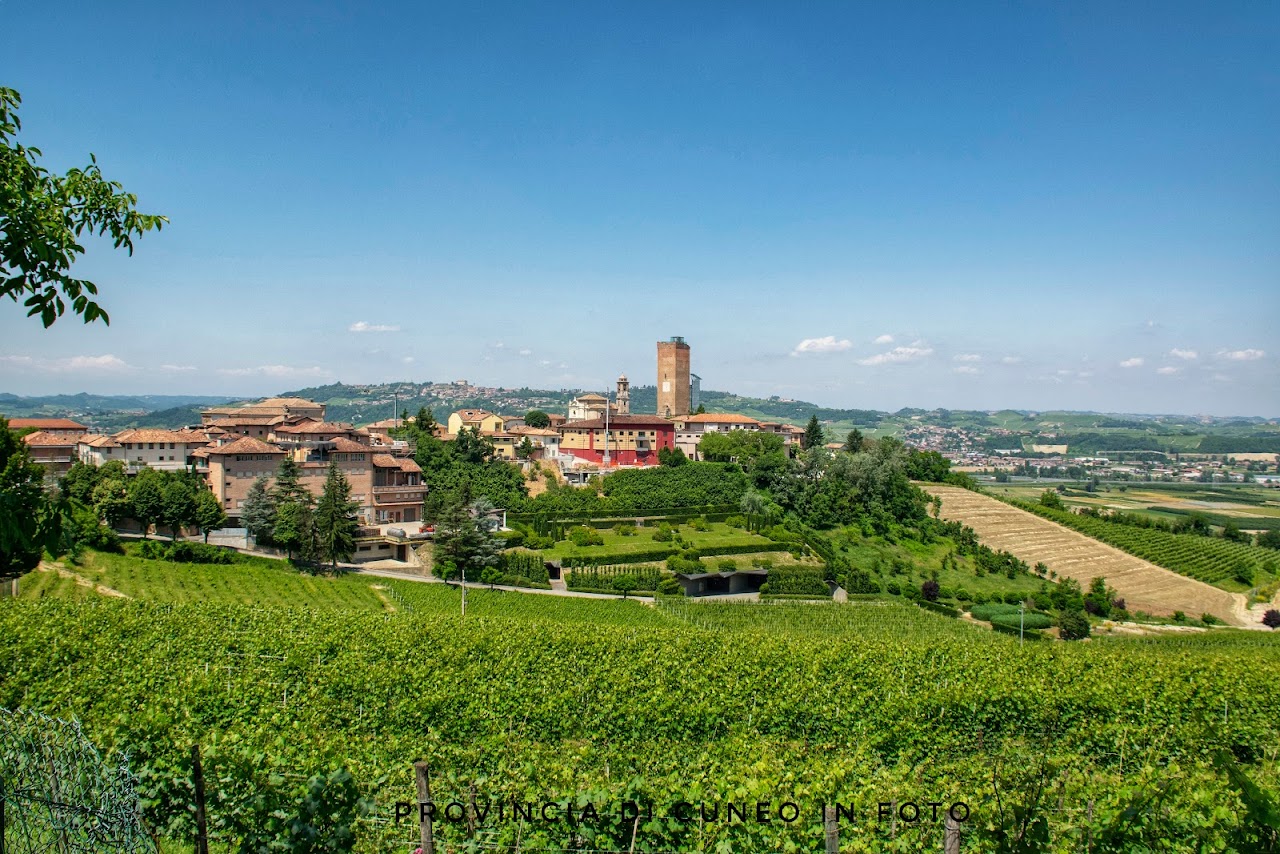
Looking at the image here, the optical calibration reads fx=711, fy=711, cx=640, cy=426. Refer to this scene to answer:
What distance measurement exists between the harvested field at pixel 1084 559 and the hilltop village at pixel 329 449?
17.9 metres

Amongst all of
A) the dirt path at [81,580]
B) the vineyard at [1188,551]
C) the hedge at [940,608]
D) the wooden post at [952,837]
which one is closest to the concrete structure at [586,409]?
the hedge at [940,608]

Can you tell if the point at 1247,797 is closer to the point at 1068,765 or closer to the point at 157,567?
the point at 1068,765

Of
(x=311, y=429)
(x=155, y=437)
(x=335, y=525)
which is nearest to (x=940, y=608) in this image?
(x=335, y=525)

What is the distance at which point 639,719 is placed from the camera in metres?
15.8

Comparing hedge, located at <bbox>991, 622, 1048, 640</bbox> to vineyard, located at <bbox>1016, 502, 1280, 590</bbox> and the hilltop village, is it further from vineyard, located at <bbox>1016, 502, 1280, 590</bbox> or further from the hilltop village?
the hilltop village

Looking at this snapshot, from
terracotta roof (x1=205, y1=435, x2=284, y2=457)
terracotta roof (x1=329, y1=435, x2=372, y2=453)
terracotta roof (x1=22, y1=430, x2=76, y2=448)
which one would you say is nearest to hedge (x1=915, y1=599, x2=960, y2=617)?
terracotta roof (x1=329, y1=435, x2=372, y2=453)

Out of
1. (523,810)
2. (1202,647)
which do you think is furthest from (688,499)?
(523,810)

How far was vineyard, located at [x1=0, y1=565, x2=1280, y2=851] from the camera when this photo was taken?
9.06 meters

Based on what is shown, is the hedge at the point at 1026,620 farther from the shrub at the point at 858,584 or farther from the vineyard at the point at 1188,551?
the vineyard at the point at 1188,551

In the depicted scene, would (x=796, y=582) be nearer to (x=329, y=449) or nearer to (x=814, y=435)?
(x=329, y=449)

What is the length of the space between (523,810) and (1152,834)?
303 inches

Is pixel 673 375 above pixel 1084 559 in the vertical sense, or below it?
above

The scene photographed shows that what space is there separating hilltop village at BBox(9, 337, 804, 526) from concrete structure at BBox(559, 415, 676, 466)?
3.5 inches

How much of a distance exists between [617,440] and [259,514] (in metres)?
30.4
